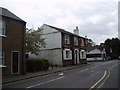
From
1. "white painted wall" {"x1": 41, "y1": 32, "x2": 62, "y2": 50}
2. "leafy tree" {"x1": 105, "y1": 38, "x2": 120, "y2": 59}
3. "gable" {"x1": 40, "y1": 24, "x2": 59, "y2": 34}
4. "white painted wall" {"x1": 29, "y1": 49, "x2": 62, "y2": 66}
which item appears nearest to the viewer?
"white painted wall" {"x1": 29, "y1": 49, "x2": 62, "y2": 66}

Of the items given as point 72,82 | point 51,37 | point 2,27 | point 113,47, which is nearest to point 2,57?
point 2,27

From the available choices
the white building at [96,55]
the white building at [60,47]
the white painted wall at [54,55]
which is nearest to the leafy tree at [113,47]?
the white building at [96,55]

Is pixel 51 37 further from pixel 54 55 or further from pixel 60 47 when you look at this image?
pixel 54 55

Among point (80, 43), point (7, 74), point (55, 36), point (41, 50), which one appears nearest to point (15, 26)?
point (7, 74)

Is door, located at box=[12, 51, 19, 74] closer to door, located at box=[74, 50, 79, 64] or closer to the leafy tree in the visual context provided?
door, located at box=[74, 50, 79, 64]

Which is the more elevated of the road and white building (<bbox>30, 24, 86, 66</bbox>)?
white building (<bbox>30, 24, 86, 66</bbox>)

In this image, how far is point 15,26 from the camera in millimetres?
20438

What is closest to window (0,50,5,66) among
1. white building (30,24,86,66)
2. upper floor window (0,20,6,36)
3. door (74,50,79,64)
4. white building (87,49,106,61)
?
upper floor window (0,20,6,36)

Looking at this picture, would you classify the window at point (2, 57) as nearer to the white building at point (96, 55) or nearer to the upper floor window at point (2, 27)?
the upper floor window at point (2, 27)

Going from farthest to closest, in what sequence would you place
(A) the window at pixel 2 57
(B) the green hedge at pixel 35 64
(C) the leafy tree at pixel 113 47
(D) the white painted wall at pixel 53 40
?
1. (C) the leafy tree at pixel 113 47
2. (D) the white painted wall at pixel 53 40
3. (B) the green hedge at pixel 35 64
4. (A) the window at pixel 2 57

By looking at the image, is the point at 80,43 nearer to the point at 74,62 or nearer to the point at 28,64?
the point at 74,62

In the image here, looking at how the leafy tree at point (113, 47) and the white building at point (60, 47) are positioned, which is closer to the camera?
the white building at point (60, 47)

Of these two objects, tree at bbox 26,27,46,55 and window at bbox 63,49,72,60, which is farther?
window at bbox 63,49,72,60

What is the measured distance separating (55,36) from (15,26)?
50.2 ft
